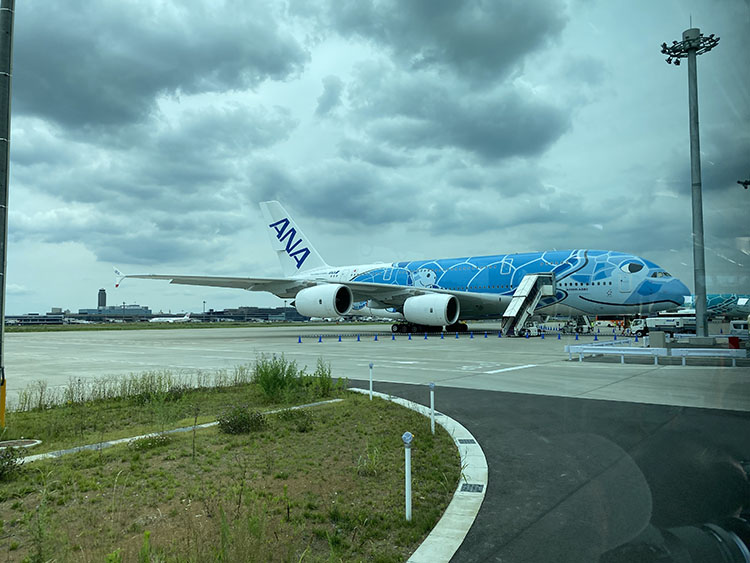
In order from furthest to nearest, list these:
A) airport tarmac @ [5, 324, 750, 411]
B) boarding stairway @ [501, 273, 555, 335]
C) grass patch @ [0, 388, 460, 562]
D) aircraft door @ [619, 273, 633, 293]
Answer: boarding stairway @ [501, 273, 555, 335] → aircraft door @ [619, 273, 633, 293] → airport tarmac @ [5, 324, 750, 411] → grass patch @ [0, 388, 460, 562]

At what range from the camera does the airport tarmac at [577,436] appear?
12.7ft

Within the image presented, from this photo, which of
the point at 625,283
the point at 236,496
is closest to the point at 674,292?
the point at 625,283

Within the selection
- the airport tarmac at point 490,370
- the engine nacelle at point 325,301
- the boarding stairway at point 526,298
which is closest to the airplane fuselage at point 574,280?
the boarding stairway at point 526,298

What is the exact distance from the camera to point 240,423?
7.02 m

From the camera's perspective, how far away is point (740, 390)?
7.02m

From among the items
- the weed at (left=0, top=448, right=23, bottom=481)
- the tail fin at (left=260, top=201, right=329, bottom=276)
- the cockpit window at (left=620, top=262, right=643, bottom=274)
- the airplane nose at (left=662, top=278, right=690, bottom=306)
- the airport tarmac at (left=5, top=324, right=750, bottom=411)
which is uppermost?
the tail fin at (left=260, top=201, right=329, bottom=276)

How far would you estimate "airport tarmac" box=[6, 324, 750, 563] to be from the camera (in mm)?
3873

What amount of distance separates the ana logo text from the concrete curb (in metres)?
35.9

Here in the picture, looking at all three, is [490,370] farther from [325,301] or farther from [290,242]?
[290,242]

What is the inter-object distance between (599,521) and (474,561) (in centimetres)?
121

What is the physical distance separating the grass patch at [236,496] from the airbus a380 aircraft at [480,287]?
2298 cm

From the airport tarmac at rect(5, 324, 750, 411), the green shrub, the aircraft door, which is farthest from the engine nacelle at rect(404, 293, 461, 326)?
the green shrub

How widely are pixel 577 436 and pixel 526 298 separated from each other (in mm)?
22493

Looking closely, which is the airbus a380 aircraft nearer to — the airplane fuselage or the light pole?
the airplane fuselage
